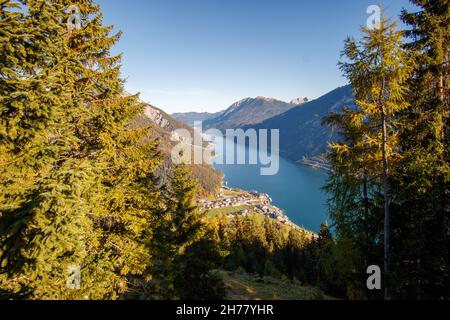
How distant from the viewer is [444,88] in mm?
10031

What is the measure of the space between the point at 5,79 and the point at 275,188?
17025 centimetres

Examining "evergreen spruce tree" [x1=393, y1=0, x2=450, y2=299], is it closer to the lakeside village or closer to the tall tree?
the tall tree

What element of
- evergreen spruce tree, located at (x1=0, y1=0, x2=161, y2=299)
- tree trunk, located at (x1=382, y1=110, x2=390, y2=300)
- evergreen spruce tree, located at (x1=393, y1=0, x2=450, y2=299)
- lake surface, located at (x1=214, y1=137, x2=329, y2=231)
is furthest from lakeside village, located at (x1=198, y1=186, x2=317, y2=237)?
evergreen spruce tree, located at (x1=0, y1=0, x2=161, y2=299)

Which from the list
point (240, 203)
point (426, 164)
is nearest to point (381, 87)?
point (426, 164)

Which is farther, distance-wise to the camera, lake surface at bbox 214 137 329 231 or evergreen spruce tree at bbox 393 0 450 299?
lake surface at bbox 214 137 329 231

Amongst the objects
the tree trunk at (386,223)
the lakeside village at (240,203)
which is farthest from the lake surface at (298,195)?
the tree trunk at (386,223)

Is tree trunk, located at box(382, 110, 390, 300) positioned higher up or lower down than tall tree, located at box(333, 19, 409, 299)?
lower down

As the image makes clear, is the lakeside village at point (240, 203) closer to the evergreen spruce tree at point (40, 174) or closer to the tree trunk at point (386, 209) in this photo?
the tree trunk at point (386, 209)

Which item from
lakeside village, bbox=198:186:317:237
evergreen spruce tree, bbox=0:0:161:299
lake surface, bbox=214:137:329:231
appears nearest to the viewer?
evergreen spruce tree, bbox=0:0:161:299

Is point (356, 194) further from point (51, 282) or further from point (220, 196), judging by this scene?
point (220, 196)

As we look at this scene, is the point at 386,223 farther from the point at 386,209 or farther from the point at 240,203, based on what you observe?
the point at 240,203

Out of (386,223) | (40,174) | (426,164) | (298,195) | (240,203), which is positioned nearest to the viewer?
(40,174)

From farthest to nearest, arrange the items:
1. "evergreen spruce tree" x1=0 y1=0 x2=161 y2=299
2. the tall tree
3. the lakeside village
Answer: the lakeside village, the tall tree, "evergreen spruce tree" x1=0 y1=0 x2=161 y2=299
